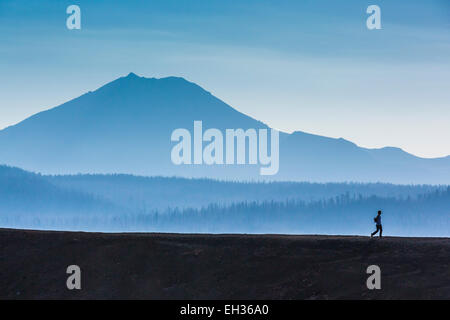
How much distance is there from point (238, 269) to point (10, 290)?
10.9m

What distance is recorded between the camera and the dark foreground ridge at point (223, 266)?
114ft

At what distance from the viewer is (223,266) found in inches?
1506

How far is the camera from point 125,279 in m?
38.4

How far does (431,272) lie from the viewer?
34656mm

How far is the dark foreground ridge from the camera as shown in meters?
34.9
